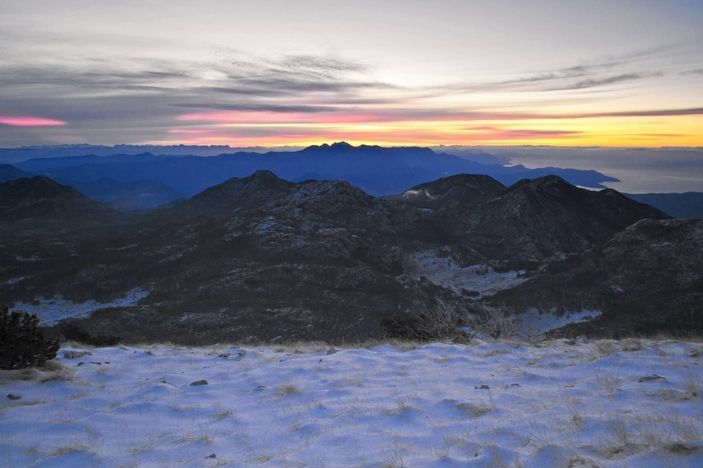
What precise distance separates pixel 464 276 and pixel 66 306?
70402mm

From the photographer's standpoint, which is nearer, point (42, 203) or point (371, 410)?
point (371, 410)

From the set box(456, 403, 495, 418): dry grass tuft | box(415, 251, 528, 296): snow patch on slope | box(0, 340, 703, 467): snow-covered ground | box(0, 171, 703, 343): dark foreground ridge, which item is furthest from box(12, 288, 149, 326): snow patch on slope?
box(456, 403, 495, 418): dry grass tuft

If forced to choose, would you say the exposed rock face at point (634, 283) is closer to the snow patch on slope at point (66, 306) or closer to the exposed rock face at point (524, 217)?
the exposed rock face at point (524, 217)

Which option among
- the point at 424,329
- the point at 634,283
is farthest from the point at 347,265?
the point at 424,329

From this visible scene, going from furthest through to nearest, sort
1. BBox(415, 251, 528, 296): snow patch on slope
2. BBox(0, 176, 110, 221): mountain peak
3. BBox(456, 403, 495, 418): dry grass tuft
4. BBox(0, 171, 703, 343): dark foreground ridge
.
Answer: BBox(0, 176, 110, 221): mountain peak < BBox(415, 251, 528, 296): snow patch on slope < BBox(0, 171, 703, 343): dark foreground ridge < BBox(456, 403, 495, 418): dry grass tuft

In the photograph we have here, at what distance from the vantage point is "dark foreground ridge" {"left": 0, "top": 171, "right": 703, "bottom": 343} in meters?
55.1

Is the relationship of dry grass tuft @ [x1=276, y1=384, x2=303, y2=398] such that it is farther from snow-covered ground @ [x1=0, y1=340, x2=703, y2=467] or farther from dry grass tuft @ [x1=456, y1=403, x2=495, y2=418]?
dry grass tuft @ [x1=456, y1=403, x2=495, y2=418]

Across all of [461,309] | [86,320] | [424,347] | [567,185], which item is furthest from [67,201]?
[424,347]

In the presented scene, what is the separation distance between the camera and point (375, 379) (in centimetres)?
957

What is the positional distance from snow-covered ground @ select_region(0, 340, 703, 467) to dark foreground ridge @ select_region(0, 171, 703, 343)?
8564mm

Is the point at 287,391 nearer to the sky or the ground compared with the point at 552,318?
nearer to the sky

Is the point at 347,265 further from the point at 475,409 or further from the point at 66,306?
the point at 475,409

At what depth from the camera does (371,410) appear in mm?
7391

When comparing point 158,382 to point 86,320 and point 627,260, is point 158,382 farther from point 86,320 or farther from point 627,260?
point 627,260
